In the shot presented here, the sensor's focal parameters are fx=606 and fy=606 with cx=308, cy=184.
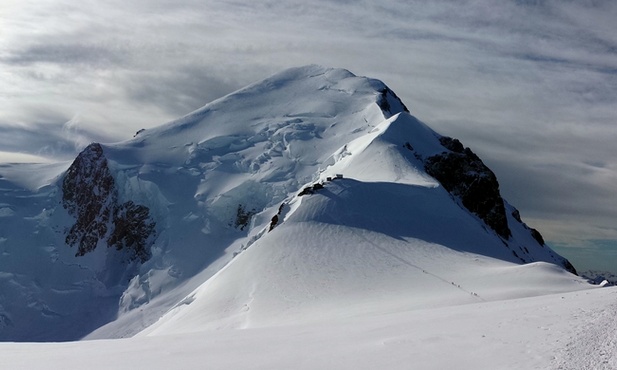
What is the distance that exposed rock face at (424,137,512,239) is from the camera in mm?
71875

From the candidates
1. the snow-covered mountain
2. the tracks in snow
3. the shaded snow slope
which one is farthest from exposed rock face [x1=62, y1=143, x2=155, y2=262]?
the tracks in snow

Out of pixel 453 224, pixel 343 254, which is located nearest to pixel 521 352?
pixel 343 254

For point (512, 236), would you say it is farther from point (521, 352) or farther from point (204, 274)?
point (521, 352)

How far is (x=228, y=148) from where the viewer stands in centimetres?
8731

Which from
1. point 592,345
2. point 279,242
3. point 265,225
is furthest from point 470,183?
point 592,345

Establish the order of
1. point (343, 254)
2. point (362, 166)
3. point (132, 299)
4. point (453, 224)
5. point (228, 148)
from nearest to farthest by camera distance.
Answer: point (343, 254) < point (453, 224) < point (362, 166) < point (132, 299) < point (228, 148)

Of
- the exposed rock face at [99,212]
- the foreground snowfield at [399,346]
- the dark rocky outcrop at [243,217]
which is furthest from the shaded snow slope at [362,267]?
the exposed rock face at [99,212]

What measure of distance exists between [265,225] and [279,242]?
25.6 m

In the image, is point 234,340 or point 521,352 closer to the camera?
point 521,352

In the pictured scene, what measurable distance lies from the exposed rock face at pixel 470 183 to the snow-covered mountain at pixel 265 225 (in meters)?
0.20

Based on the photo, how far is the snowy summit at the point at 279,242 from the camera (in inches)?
749

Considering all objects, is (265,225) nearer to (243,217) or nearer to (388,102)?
(243,217)

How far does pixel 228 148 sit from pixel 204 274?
24.2m

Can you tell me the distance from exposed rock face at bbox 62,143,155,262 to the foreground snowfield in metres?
63.6
